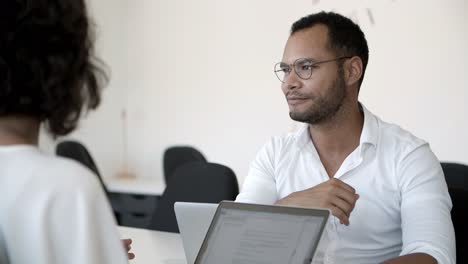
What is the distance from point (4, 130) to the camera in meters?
0.84

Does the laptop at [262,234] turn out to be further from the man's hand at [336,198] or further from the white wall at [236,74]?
the white wall at [236,74]

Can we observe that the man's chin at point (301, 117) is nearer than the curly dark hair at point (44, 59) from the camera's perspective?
No

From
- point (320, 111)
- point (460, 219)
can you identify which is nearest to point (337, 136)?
point (320, 111)

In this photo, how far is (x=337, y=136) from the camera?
2.02 metres

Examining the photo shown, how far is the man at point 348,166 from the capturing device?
5.30ft

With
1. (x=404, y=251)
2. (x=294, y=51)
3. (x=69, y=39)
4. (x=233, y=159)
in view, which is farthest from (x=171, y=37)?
(x=69, y=39)

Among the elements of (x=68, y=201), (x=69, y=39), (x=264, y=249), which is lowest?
(x=264, y=249)

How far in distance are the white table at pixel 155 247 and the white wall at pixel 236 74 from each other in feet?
4.91

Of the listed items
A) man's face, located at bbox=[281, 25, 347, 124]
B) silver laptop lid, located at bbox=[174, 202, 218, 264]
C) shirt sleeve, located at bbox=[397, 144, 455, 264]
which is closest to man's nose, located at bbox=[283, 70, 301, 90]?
man's face, located at bbox=[281, 25, 347, 124]

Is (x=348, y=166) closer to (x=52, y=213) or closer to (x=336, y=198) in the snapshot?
(x=336, y=198)

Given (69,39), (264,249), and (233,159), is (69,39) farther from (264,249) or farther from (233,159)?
(233,159)

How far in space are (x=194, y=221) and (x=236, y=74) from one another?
126 inches

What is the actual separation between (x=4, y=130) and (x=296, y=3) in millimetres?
3674

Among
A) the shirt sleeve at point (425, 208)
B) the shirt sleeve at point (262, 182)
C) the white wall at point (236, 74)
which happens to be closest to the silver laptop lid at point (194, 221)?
the shirt sleeve at point (262, 182)
